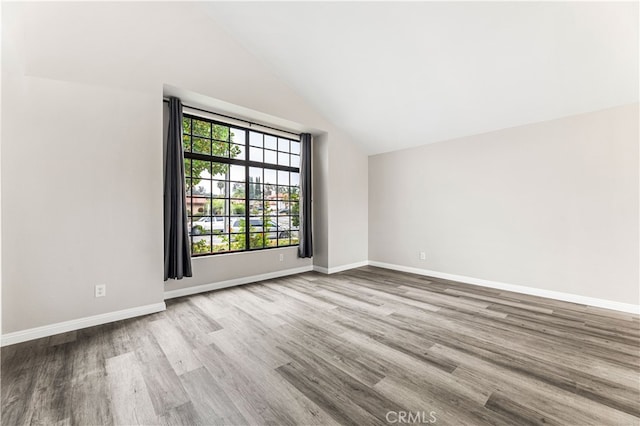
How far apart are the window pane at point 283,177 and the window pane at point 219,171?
98 cm

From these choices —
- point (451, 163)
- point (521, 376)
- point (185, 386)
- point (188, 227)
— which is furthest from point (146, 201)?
point (451, 163)

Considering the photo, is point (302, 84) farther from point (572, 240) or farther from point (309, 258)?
point (572, 240)

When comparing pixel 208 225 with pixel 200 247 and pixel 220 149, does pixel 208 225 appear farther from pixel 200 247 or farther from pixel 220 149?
pixel 220 149

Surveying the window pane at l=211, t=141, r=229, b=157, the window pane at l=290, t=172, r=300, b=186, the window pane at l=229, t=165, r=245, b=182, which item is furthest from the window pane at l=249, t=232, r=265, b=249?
the window pane at l=211, t=141, r=229, b=157

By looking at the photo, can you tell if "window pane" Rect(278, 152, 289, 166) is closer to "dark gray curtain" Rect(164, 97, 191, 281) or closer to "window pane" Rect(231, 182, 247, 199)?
"window pane" Rect(231, 182, 247, 199)

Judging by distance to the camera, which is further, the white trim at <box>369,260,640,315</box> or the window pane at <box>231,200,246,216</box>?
the window pane at <box>231,200,246,216</box>

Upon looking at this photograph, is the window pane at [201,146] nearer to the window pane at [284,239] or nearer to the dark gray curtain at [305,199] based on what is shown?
the dark gray curtain at [305,199]

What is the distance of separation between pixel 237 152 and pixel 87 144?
6.06 feet

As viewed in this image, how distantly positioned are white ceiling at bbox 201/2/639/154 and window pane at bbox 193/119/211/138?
4.04 feet

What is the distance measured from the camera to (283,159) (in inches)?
185

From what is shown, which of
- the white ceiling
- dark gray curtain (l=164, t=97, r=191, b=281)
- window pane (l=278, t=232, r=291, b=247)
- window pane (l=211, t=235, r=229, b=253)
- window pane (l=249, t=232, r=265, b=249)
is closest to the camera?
the white ceiling

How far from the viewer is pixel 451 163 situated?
13.7 feet

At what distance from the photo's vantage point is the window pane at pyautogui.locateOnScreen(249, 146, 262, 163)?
4215mm

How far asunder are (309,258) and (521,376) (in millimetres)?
3575
